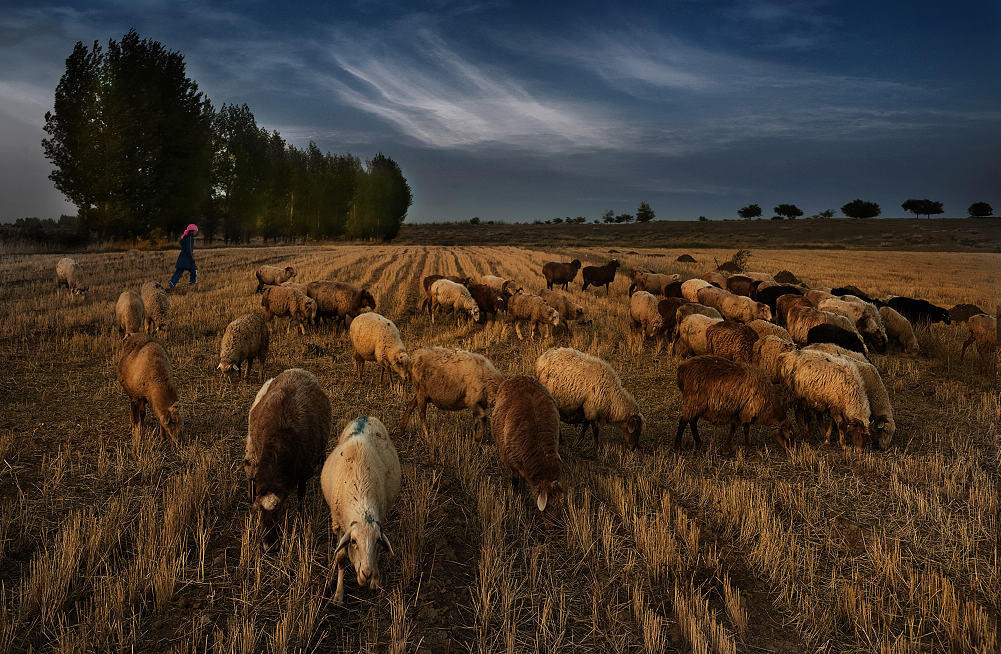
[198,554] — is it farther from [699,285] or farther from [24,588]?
[699,285]

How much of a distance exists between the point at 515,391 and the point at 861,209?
12215 centimetres

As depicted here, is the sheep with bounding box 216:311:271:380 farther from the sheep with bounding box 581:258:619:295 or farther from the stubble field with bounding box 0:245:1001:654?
the sheep with bounding box 581:258:619:295

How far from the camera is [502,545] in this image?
466 centimetres

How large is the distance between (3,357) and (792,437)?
15.2m

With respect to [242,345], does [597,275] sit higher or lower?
higher

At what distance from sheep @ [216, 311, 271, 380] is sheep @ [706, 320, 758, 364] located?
966cm

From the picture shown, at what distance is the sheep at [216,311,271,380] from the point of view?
30.4 feet

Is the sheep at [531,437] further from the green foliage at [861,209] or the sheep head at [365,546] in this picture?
the green foliage at [861,209]

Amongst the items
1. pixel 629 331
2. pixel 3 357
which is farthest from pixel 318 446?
pixel 629 331

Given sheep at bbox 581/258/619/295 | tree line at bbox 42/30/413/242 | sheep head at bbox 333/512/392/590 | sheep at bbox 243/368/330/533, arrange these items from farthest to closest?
tree line at bbox 42/30/413/242 < sheep at bbox 581/258/619/295 < sheep at bbox 243/368/330/533 < sheep head at bbox 333/512/392/590

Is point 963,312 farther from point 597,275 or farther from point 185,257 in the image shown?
point 185,257

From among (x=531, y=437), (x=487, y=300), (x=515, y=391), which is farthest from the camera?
(x=487, y=300)

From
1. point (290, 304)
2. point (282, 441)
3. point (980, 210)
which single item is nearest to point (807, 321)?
point (282, 441)

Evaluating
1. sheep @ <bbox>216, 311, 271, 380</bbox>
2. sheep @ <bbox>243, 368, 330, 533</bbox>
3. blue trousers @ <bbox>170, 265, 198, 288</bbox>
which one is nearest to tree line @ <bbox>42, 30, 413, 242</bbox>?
blue trousers @ <bbox>170, 265, 198, 288</bbox>
